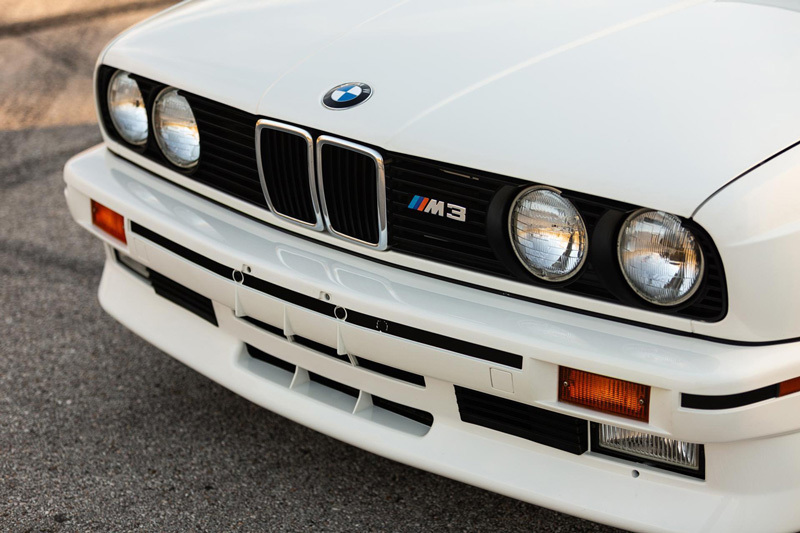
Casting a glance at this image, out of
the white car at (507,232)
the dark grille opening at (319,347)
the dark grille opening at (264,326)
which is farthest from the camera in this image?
the dark grille opening at (264,326)

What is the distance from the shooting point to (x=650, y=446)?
78.2 inches

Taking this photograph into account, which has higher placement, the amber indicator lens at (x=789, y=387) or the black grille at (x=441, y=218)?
the black grille at (x=441, y=218)

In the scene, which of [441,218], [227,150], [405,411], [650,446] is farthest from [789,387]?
[227,150]

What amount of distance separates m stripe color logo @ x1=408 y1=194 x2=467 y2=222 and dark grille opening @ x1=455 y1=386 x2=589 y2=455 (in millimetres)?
389

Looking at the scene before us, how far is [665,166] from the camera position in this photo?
5.95 feet

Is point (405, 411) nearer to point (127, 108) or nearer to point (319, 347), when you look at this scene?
point (319, 347)

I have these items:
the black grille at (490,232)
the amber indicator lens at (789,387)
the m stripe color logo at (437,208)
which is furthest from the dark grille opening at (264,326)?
the amber indicator lens at (789,387)

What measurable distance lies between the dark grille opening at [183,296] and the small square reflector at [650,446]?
3.60 feet

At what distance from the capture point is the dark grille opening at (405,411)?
7.53 feet

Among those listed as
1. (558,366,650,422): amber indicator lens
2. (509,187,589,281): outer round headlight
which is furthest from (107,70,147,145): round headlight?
(558,366,650,422): amber indicator lens

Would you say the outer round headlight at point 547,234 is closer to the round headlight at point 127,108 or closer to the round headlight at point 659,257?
the round headlight at point 659,257

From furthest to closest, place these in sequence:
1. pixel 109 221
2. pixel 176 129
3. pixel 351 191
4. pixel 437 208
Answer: pixel 109 221
pixel 176 129
pixel 351 191
pixel 437 208

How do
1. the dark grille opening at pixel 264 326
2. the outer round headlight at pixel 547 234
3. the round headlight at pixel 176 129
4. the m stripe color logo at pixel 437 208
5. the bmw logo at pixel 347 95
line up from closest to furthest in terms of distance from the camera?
the outer round headlight at pixel 547 234 → the m stripe color logo at pixel 437 208 → the bmw logo at pixel 347 95 → the dark grille opening at pixel 264 326 → the round headlight at pixel 176 129

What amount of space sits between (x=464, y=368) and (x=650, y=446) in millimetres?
415
